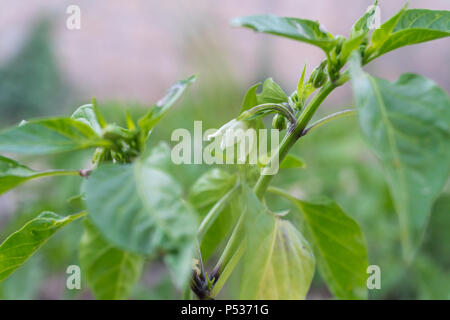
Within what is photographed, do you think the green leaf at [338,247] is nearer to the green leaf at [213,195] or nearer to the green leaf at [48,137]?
the green leaf at [213,195]

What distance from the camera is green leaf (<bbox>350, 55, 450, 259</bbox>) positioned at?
20 centimetres

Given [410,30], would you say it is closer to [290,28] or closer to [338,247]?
[290,28]

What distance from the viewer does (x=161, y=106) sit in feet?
0.91

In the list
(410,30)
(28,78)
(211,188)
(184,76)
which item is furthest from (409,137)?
(28,78)

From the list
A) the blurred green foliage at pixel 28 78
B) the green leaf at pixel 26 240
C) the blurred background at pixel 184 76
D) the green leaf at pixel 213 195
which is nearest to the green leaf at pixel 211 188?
the green leaf at pixel 213 195

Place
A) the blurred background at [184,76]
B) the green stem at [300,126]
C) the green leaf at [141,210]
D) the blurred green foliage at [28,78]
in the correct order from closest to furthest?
the green leaf at [141,210], the green stem at [300,126], the blurred background at [184,76], the blurred green foliage at [28,78]

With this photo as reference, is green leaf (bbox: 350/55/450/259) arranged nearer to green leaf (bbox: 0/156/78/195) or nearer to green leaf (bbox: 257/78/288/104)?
green leaf (bbox: 257/78/288/104)

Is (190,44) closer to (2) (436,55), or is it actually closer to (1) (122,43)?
(1) (122,43)

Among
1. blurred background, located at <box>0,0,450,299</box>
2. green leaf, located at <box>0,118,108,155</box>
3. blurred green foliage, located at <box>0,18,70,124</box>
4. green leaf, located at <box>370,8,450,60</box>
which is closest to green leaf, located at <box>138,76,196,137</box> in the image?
green leaf, located at <box>0,118,108,155</box>

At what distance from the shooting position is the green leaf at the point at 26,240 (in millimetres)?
338

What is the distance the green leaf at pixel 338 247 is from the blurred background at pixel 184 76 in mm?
577

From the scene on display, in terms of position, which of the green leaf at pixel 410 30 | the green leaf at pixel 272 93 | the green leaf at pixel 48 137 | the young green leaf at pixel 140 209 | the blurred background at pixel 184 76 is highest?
the blurred background at pixel 184 76

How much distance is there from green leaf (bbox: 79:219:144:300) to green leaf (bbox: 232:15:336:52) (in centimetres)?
21

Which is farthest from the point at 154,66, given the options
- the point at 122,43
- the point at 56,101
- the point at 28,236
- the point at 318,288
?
the point at 28,236
